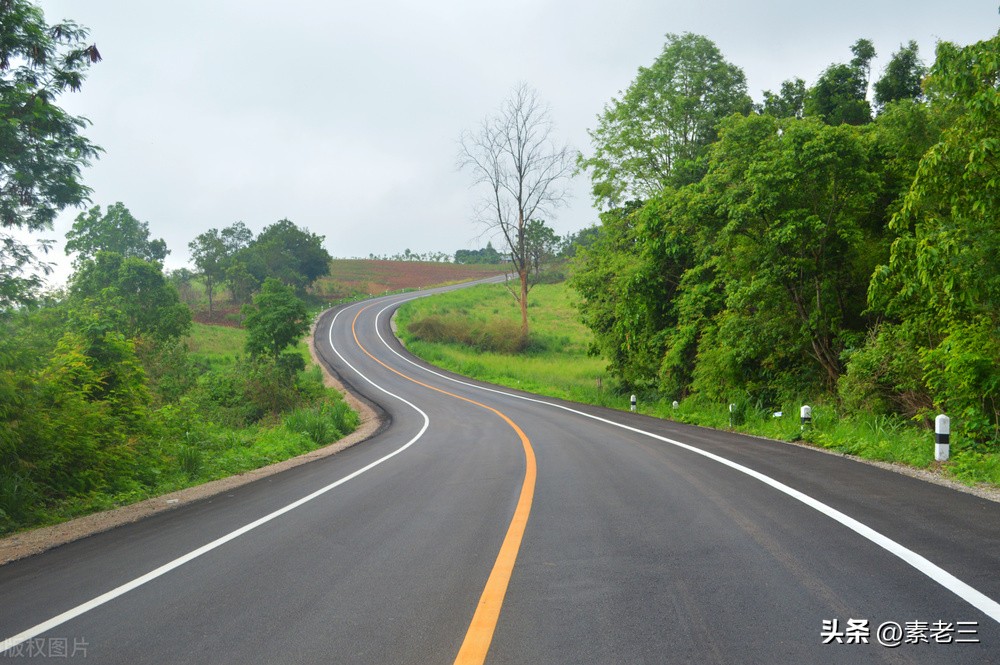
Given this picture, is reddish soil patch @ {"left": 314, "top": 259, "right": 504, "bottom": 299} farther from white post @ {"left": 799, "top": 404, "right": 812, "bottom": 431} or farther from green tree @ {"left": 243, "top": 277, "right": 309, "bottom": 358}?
white post @ {"left": 799, "top": 404, "right": 812, "bottom": 431}

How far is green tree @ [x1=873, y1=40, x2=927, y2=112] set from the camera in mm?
21984

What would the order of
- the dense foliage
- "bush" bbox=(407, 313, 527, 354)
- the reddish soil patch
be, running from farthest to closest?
the reddish soil patch
"bush" bbox=(407, 313, 527, 354)
the dense foliage

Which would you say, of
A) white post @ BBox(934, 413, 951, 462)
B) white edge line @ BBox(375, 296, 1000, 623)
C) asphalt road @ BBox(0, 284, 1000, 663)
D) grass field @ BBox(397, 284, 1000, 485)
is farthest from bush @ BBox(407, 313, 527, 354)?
asphalt road @ BBox(0, 284, 1000, 663)

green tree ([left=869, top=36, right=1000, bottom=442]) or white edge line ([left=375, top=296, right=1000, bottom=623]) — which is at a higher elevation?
green tree ([left=869, top=36, right=1000, bottom=442])

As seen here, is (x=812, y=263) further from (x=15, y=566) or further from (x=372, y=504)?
(x=15, y=566)

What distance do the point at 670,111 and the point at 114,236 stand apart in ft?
219

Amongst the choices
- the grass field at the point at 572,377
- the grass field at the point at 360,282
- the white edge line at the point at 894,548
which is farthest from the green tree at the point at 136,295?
the white edge line at the point at 894,548

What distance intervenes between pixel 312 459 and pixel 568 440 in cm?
553

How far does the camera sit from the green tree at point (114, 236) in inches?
2766

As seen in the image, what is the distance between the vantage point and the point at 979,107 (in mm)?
8836

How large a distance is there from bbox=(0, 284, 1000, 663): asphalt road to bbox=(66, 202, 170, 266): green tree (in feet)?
241

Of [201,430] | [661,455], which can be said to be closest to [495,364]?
[201,430]

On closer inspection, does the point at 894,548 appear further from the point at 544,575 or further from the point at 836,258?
the point at 836,258

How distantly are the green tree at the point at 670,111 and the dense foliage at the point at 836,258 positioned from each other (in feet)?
9.77
